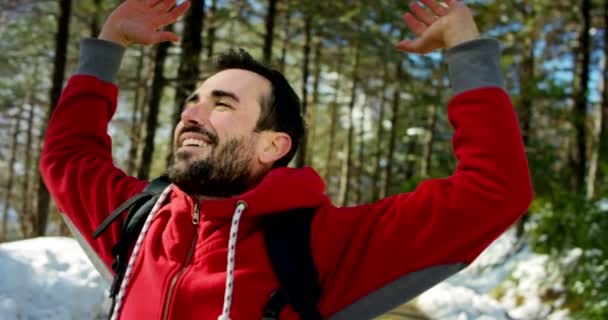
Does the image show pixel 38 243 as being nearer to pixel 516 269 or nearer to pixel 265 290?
pixel 265 290

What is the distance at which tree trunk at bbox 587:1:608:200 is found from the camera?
12.0 meters

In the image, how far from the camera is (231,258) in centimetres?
184

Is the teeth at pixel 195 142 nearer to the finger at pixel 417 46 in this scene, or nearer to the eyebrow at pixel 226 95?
the eyebrow at pixel 226 95

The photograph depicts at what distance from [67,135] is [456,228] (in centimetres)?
173

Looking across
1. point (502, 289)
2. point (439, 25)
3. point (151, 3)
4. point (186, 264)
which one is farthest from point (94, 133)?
point (502, 289)

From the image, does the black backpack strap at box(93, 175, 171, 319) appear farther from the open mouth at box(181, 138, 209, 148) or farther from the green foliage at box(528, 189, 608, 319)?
the green foliage at box(528, 189, 608, 319)

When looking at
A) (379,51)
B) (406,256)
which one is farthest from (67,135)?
(379,51)

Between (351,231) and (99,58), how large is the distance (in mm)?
1411

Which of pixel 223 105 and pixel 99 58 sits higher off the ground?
pixel 99 58

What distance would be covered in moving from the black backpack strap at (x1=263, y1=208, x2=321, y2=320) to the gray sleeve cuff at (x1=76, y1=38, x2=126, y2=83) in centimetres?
118

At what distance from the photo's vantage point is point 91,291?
5211 mm

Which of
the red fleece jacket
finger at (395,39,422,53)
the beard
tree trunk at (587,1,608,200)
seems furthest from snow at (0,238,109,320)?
tree trunk at (587,1,608,200)

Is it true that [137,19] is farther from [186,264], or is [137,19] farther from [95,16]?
[95,16]

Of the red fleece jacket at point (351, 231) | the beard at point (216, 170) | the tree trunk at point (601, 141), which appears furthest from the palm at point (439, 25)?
the tree trunk at point (601, 141)
